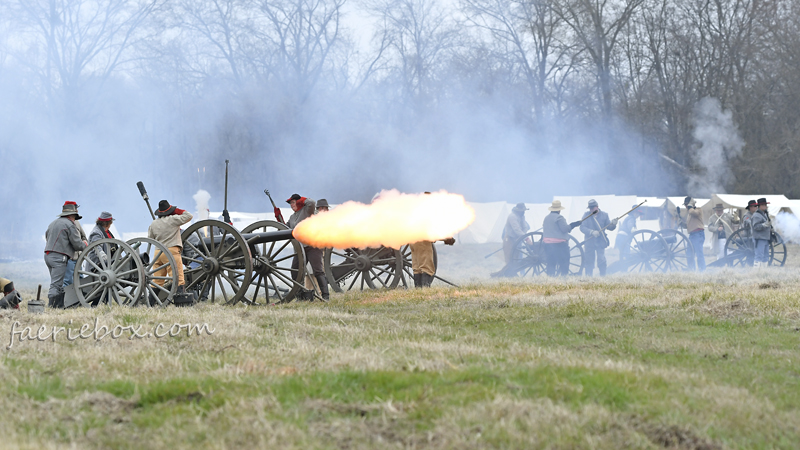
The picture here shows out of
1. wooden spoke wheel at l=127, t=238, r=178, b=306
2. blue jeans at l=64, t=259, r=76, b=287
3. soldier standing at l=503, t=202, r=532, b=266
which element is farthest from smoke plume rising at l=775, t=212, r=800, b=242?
blue jeans at l=64, t=259, r=76, b=287

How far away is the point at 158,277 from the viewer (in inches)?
328

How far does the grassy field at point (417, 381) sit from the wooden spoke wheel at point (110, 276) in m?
0.96

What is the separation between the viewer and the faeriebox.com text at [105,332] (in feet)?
19.4

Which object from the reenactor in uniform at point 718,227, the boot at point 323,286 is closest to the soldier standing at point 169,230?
the boot at point 323,286

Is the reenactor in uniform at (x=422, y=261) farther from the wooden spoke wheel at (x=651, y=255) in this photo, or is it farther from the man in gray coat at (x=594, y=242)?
the wooden spoke wheel at (x=651, y=255)

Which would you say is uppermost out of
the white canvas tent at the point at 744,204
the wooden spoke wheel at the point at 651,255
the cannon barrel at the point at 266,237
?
the white canvas tent at the point at 744,204

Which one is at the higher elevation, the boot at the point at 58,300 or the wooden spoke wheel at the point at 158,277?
the wooden spoke wheel at the point at 158,277

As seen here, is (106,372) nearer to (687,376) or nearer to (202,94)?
(687,376)

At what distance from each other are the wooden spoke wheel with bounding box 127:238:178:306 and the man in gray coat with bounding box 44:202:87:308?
Answer: 815mm

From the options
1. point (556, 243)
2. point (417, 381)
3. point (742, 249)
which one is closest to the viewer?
point (417, 381)

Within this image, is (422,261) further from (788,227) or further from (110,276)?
(788,227)

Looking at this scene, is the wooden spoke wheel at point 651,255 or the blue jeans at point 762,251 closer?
the blue jeans at point 762,251

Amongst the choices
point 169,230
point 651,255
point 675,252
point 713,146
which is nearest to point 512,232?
point 651,255

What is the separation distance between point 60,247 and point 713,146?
28146 mm
